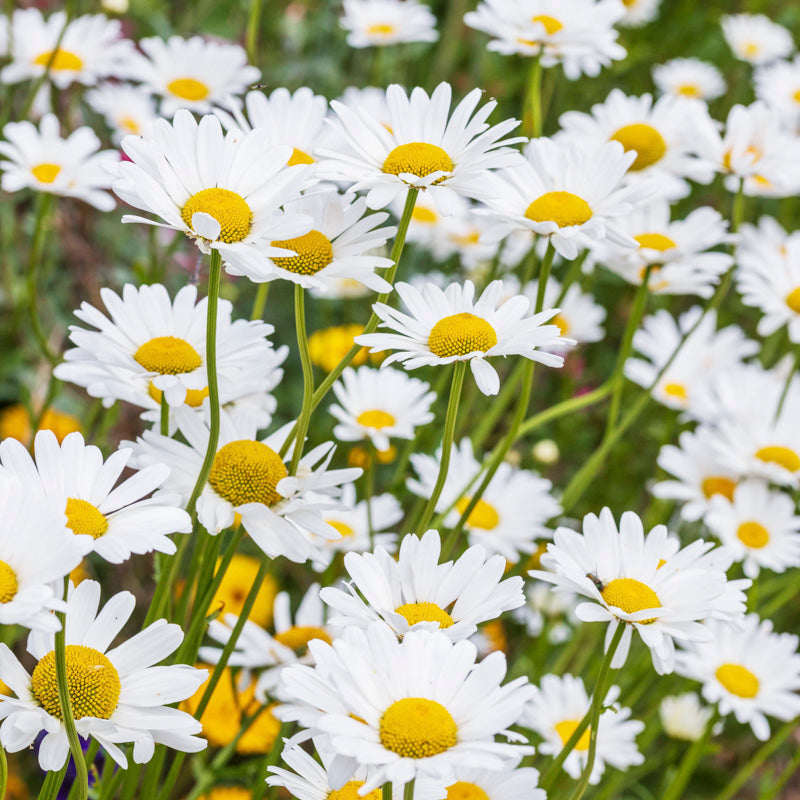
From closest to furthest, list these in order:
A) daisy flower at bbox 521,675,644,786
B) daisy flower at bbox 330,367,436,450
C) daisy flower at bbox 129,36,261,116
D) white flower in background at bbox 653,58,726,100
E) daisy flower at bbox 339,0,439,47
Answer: daisy flower at bbox 521,675,644,786
daisy flower at bbox 330,367,436,450
daisy flower at bbox 129,36,261,116
daisy flower at bbox 339,0,439,47
white flower in background at bbox 653,58,726,100

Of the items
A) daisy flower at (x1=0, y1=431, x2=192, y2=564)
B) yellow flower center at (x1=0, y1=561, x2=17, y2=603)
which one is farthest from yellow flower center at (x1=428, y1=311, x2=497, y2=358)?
yellow flower center at (x1=0, y1=561, x2=17, y2=603)

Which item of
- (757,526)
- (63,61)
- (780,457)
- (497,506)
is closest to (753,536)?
(757,526)

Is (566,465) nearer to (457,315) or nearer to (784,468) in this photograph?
(784,468)

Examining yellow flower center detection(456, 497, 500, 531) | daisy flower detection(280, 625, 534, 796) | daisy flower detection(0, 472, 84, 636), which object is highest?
daisy flower detection(0, 472, 84, 636)

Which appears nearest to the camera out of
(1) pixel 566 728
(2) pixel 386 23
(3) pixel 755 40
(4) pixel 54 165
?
(1) pixel 566 728

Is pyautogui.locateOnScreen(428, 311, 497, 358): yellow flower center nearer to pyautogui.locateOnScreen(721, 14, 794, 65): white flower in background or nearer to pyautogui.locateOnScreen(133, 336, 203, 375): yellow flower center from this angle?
pyautogui.locateOnScreen(133, 336, 203, 375): yellow flower center

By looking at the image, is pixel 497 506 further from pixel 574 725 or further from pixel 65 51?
pixel 65 51

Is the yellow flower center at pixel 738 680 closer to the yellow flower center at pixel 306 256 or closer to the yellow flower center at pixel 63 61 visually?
the yellow flower center at pixel 306 256
